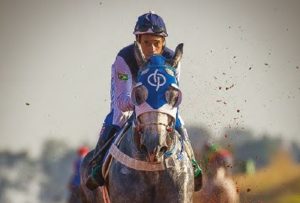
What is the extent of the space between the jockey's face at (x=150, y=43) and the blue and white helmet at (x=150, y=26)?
0.21 ft

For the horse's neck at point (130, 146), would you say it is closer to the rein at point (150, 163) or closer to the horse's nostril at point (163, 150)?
the rein at point (150, 163)

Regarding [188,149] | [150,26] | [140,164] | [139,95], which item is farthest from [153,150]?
[150,26]

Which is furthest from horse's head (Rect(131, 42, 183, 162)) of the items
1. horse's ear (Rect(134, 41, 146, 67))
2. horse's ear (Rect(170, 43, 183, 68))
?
horse's ear (Rect(170, 43, 183, 68))

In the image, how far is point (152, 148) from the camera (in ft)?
42.3

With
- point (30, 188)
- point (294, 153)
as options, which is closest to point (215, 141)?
point (294, 153)

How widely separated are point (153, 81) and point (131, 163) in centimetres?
116

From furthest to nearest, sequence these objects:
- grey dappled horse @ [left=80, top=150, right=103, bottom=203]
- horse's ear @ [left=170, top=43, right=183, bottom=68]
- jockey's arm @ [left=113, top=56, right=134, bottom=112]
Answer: grey dappled horse @ [left=80, top=150, right=103, bottom=203] < jockey's arm @ [left=113, top=56, right=134, bottom=112] < horse's ear @ [left=170, top=43, right=183, bottom=68]

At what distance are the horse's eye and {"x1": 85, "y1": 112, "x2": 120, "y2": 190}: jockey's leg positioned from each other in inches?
70.8

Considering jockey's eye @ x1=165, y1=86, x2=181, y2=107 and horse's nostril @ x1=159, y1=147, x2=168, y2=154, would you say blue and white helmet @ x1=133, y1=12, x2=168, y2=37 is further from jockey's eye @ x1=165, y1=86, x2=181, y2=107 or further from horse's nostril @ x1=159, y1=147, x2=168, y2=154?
horse's nostril @ x1=159, y1=147, x2=168, y2=154

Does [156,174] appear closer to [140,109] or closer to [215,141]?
[140,109]

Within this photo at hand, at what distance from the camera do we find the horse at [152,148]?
43.0ft

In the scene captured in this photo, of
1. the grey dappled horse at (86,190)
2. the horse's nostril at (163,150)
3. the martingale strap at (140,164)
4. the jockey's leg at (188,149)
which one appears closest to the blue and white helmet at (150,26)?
the jockey's leg at (188,149)

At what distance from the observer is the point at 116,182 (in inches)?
551

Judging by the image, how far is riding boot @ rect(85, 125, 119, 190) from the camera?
14875 millimetres
